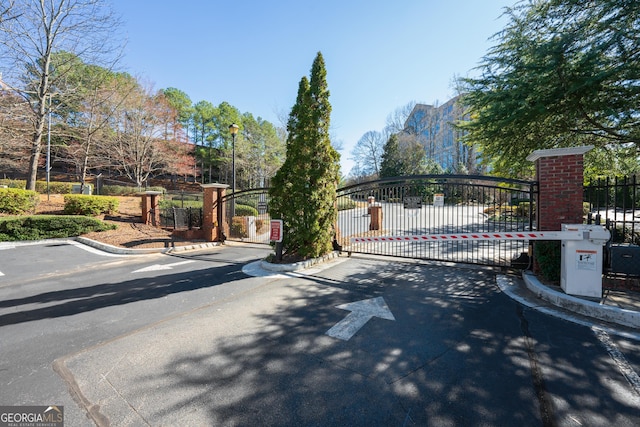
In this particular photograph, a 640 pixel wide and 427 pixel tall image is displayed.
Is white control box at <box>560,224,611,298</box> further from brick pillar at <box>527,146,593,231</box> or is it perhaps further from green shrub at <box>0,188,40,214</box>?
green shrub at <box>0,188,40,214</box>

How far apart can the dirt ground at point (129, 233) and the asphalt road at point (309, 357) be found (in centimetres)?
448

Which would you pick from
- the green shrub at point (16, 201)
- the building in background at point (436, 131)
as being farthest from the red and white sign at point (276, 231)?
the building in background at point (436, 131)

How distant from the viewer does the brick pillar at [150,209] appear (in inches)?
492

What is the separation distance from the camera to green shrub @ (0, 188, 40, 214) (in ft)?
36.9

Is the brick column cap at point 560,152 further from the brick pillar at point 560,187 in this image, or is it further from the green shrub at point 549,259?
the green shrub at point 549,259

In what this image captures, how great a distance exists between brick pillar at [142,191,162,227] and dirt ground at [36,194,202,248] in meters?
0.37

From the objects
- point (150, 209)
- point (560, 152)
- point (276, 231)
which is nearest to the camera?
point (560, 152)

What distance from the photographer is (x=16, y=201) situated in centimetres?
1148

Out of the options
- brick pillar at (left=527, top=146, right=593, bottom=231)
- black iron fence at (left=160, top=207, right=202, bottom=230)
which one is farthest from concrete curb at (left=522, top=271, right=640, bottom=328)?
A: black iron fence at (left=160, top=207, right=202, bottom=230)

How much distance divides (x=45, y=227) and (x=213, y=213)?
21.0 feet

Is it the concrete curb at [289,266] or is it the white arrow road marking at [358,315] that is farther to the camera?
the concrete curb at [289,266]

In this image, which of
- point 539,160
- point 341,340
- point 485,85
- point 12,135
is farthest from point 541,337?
point 12,135

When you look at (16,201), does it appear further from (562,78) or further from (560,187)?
(562,78)

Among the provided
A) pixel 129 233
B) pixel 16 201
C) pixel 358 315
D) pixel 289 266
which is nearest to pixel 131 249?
pixel 129 233
